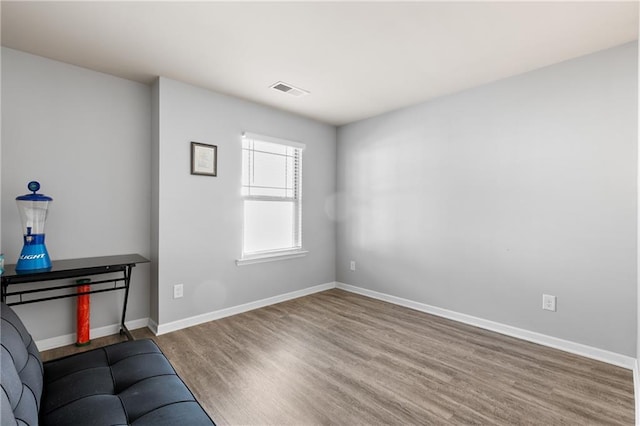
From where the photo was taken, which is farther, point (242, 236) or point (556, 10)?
point (242, 236)

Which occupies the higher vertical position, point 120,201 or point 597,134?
point 597,134

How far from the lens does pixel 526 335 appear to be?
2768 mm

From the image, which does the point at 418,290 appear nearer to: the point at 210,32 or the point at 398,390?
the point at 398,390

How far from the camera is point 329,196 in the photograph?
4.50m

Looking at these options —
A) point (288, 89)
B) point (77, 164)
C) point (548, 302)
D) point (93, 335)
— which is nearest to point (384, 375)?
point (548, 302)

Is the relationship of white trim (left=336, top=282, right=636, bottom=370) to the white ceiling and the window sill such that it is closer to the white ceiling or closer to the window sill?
the window sill

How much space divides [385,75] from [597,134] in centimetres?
176

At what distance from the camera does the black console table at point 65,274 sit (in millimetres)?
2082

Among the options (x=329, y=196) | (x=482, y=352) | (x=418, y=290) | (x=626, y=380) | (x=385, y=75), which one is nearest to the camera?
(x=626, y=380)

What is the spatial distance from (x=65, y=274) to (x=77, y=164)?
101 cm

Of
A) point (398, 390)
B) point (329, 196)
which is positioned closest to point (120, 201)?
point (329, 196)

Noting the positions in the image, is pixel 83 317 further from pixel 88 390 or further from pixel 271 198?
pixel 271 198

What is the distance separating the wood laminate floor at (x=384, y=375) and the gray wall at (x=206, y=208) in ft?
1.26

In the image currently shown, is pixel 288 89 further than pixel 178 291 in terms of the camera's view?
Yes
